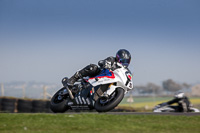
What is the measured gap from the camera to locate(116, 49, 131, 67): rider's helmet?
894 cm

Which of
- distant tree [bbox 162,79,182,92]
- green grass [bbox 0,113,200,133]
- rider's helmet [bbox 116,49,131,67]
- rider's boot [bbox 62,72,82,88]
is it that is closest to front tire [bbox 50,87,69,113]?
rider's boot [bbox 62,72,82,88]

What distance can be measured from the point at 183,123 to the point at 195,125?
24cm

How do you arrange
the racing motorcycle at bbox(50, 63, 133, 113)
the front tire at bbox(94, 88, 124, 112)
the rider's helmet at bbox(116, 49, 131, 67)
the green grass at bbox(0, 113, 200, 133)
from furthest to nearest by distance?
the rider's helmet at bbox(116, 49, 131, 67), the racing motorcycle at bbox(50, 63, 133, 113), the front tire at bbox(94, 88, 124, 112), the green grass at bbox(0, 113, 200, 133)

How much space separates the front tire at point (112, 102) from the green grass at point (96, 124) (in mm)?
1067

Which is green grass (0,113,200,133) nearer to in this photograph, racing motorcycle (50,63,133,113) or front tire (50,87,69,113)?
racing motorcycle (50,63,133,113)

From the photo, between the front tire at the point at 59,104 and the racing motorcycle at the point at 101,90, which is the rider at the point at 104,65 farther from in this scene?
the front tire at the point at 59,104

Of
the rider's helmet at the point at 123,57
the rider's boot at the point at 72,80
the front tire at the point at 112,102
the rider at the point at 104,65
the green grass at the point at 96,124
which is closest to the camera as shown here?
the green grass at the point at 96,124

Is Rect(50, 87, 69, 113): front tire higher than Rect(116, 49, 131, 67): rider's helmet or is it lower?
lower

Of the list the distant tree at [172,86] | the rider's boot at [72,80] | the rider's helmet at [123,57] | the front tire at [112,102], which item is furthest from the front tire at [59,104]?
the distant tree at [172,86]

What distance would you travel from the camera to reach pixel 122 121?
20.2 ft

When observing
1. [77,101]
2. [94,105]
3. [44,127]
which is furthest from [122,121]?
[77,101]

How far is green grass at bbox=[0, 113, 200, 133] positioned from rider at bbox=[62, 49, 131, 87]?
2188 mm

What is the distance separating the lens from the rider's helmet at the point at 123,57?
352 inches

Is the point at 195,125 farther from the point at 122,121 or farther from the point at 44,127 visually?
the point at 44,127
